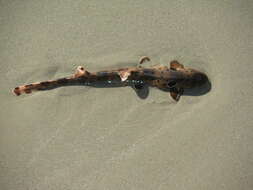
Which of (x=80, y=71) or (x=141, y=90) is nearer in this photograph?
(x=80, y=71)

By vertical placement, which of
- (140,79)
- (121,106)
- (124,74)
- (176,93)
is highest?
(124,74)

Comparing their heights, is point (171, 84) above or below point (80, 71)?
below

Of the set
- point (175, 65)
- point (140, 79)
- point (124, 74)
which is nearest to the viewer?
point (124, 74)

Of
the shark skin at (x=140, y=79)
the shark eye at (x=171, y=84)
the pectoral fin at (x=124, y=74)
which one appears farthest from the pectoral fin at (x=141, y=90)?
the shark eye at (x=171, y=84)

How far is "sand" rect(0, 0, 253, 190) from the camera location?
21.2 ft

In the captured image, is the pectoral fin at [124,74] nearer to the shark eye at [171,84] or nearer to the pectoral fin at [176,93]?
the shark eye at [171,84]

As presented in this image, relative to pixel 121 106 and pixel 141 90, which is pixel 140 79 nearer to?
Answer: pixel 141 90

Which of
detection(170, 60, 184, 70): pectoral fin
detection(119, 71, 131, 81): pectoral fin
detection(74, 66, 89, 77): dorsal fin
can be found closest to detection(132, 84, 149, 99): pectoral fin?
detection(119, 71, 131, 81): pectoral fin

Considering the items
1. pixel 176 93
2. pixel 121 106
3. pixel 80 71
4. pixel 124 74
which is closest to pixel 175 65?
pixel 176 93

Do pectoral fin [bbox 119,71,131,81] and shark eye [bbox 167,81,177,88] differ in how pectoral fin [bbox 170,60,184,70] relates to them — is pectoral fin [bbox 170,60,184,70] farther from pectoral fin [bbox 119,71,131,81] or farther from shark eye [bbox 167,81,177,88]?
pectoral fin [bbox 119,71,131,81]

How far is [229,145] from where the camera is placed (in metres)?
6.57

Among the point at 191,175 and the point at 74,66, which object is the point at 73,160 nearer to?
the point at 74,66

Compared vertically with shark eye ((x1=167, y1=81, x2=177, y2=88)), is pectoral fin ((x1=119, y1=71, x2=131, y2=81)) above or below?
above

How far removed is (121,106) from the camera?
666 cm
